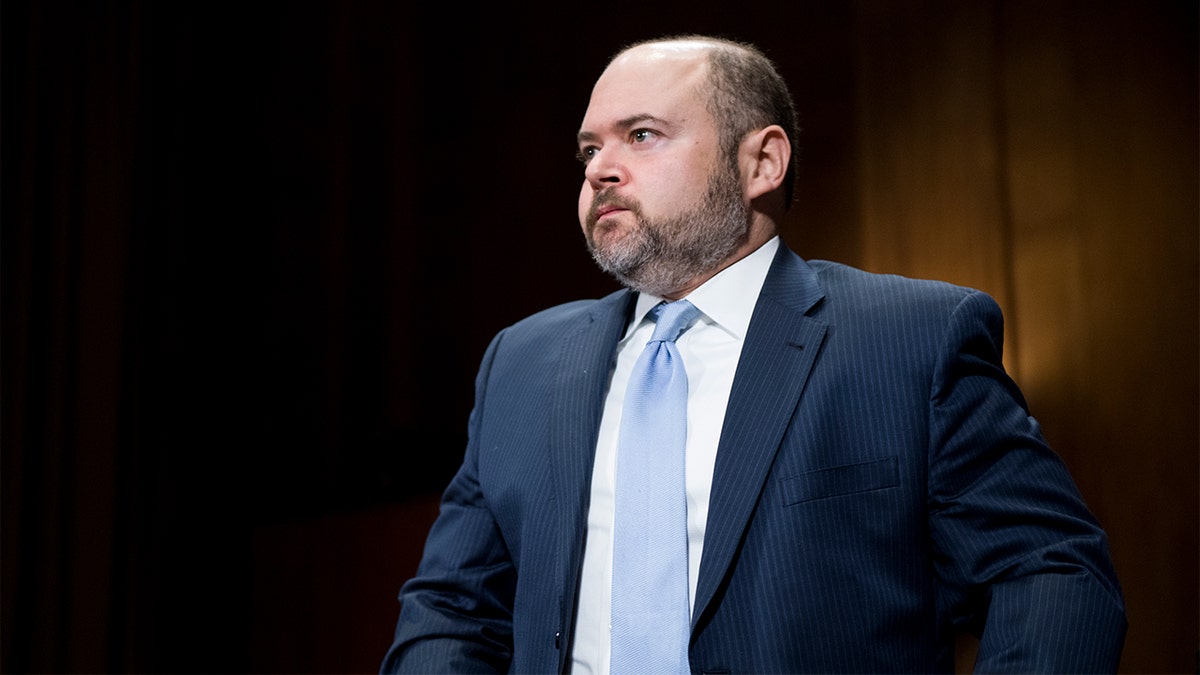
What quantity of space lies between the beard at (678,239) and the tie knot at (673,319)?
0.19ft

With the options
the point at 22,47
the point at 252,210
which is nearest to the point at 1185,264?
the point at 252,210

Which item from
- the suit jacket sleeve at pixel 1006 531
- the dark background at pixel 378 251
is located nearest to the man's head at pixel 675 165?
the suit jacket sleeve at pixel 1006 531

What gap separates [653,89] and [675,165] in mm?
119

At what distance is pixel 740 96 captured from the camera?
56.9 inches

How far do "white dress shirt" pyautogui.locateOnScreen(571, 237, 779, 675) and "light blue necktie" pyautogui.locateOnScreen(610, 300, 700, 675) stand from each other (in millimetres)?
20

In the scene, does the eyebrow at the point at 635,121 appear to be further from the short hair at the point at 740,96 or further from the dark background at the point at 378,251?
the dark background at the point at 378,251

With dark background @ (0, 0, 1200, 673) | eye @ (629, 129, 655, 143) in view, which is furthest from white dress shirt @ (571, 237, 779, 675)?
dark background @ (0, 0, 1200, 673)

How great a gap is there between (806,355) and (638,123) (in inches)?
16.5

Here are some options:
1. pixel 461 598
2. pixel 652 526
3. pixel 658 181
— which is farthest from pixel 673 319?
pixel 461 598

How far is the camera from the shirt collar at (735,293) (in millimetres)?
1343

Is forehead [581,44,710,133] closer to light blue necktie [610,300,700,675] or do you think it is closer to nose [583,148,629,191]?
nose [583,148,629,191]

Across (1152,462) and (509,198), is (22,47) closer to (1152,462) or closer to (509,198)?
(509,198)

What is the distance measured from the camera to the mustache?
1363 mm

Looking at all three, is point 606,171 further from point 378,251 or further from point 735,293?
point 378,251
